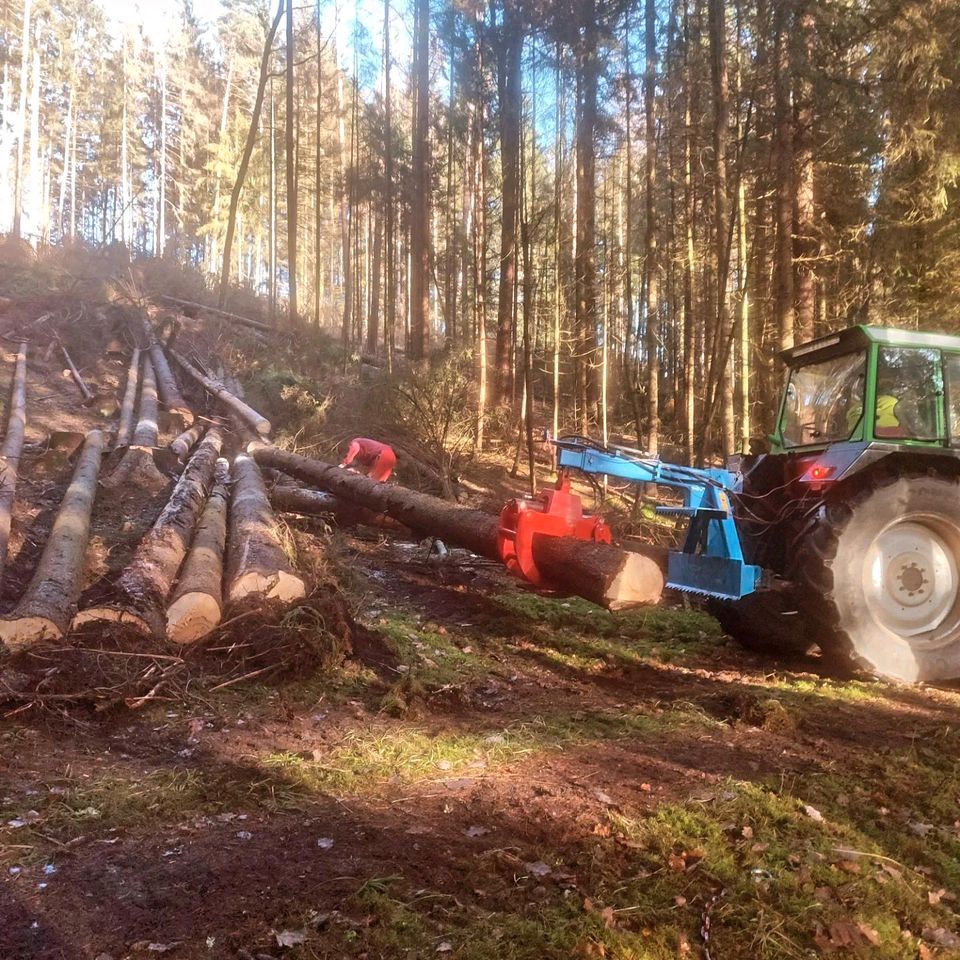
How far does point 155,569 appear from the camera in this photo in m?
6.07

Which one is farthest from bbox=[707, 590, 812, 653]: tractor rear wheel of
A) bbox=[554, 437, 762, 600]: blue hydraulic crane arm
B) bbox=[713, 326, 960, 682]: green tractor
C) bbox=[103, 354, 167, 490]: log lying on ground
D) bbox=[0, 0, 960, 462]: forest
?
bbox=[103, 354, 167, 490]: log lying on ground

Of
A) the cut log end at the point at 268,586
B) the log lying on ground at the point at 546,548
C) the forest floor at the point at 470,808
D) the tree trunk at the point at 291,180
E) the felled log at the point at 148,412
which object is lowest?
the forest floor at the point at 470,808

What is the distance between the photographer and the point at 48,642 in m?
4.90

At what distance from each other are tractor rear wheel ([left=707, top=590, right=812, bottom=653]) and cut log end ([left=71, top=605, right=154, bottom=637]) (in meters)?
4.83

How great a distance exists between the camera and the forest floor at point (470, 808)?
8.00 feet

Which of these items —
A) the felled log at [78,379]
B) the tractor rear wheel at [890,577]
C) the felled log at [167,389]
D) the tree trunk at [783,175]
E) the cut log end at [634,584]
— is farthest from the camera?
the felled log at [78,379]

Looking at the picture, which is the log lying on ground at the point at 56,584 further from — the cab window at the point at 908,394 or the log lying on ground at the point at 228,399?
the cab window at the point at 908,394

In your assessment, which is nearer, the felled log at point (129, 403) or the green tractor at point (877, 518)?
the green tractor at point (877, 518)

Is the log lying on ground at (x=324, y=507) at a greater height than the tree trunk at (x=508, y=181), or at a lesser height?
lesser

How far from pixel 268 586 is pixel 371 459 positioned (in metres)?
5.54

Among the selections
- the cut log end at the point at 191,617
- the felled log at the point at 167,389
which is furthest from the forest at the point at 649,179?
the cut log end at the point at 191,617

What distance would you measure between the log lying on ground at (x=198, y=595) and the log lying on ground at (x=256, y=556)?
0.15 meters

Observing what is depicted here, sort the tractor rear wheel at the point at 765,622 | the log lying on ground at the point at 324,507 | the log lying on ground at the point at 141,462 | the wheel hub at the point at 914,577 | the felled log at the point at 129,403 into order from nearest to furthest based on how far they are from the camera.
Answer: the wheel hub at the point at 914,577
the tractor rear wheel at the point at 765,622
the log lying on ground at the point at 324,507
the log lying on ground at the point at 141,462
the felled log at the point at 129,403

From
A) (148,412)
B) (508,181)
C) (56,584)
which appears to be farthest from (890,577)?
(508,181)
